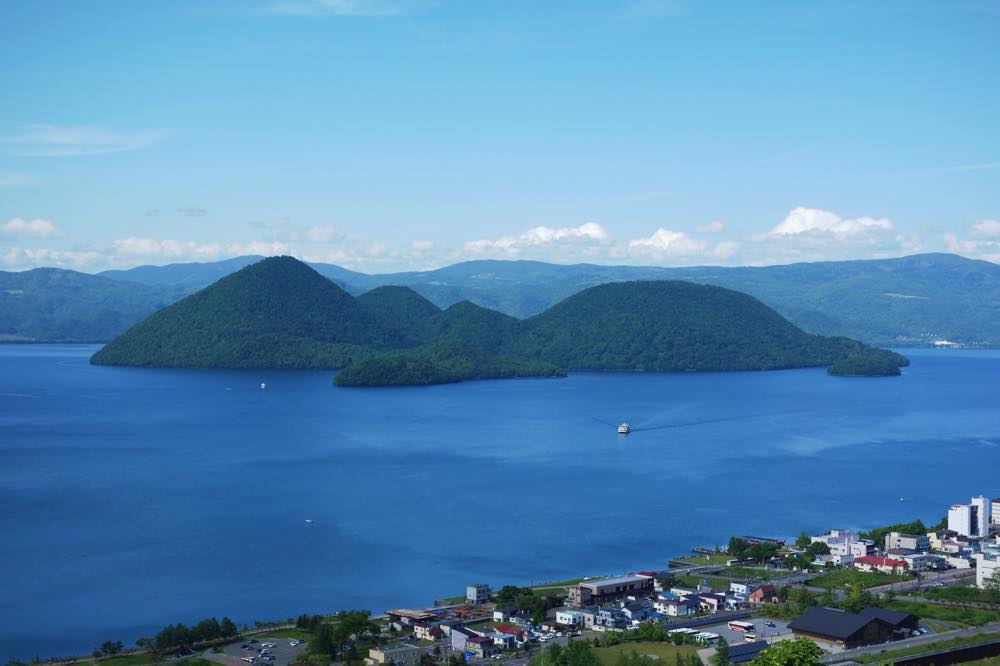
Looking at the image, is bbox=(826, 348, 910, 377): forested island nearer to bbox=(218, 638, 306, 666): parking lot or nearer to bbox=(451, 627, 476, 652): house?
bbox=(451, 627, 476, 652): house

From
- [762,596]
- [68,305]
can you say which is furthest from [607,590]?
[68,305]

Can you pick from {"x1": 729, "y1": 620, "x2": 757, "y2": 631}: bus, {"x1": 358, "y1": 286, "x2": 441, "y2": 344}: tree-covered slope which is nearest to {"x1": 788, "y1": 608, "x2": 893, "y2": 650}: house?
{"x1": 729, "y1": 620, "x2": 757, "y2": 631}: bus

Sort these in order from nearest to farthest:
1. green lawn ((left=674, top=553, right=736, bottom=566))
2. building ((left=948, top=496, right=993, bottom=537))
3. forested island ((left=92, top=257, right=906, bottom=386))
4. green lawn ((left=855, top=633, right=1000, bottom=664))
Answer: green lawn ((left=855, top=633, right=1000, bottom=664))
green lawn ((left=674, top=553, right=736, bottom=566))
building ((left=948, top=496, right=993, bottom=537))
forested island ((left=92, top=257, right=906, bottom=386))

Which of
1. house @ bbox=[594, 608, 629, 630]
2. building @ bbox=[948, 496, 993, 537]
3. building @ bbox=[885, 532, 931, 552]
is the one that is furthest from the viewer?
building @ bbox=[948, 496, 993, 537]

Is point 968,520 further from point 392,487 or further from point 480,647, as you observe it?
point 392,487

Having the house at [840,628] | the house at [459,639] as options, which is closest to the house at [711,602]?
the house at [840,628]

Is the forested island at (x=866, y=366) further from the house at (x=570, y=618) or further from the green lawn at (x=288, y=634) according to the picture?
the green lawn at (x=288, y=634)
